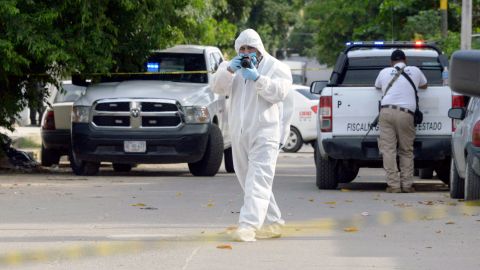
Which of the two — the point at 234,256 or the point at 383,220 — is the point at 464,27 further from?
the point at 234,256

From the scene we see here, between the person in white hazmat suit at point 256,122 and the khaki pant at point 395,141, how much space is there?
193 inches

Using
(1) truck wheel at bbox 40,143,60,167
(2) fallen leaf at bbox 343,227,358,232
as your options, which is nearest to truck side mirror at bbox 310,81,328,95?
(2) fallen leaf at bbox 343,227,358,232

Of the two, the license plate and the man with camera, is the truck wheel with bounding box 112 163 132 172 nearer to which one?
the license plate

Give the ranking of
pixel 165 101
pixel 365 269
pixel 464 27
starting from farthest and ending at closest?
pixel 464 27, pixel 165 101, pixel 365 269

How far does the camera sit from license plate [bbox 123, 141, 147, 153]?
675 inches

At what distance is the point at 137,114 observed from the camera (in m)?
17.2

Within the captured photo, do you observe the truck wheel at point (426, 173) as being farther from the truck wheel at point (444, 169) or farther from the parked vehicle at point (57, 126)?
the parked vehicle at point (57, 126)

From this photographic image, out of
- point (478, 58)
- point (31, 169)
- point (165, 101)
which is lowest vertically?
point (31, 169)

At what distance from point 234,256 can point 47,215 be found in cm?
365

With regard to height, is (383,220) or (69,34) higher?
(69,34)

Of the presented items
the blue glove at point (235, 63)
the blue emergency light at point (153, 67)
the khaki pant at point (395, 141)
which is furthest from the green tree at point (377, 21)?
the blue glove at point (235, 63)

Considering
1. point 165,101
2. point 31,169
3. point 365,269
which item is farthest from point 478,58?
point 31,169

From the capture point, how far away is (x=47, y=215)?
39.0ft

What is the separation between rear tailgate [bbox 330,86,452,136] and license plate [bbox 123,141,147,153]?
129 inches
